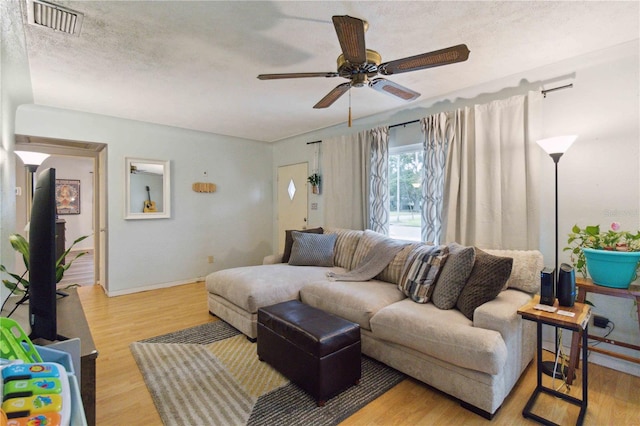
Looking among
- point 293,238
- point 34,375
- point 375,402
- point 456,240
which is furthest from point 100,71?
point 456,240

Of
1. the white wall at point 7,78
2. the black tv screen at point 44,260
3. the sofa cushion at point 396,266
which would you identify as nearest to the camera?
the black tv screen at point 44,260

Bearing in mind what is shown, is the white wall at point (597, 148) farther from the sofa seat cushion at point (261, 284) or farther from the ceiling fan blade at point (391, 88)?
the sofa seat cushion at point (261, 284)

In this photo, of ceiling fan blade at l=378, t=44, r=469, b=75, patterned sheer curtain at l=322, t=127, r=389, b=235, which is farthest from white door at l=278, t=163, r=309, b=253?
ceiling fan blade at l=378, t=44, r=469, b=75

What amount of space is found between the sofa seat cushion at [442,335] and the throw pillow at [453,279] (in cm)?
7

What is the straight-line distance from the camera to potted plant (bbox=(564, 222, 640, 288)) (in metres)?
1.99

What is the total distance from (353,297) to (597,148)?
2312 millimetres

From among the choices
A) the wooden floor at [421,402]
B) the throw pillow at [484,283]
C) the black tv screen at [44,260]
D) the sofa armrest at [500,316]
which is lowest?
the wooden floor at [421,402]

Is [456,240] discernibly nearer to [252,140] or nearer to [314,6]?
[314,6]

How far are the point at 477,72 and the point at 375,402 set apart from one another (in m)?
2.85

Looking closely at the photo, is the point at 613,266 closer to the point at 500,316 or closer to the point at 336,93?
the point at 500,316

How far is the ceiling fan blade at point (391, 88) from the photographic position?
7.08ft

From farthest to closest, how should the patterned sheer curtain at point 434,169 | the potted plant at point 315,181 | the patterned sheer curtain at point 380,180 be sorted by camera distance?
the potted plant at point 315,181 < the patterned sheer curtain at point 380,180 < the patterned sheer curtain at point 434,169

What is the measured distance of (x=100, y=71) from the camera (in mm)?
2701

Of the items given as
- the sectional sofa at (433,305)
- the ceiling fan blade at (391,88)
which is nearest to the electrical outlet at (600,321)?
the sectional sofa at (433,305)
